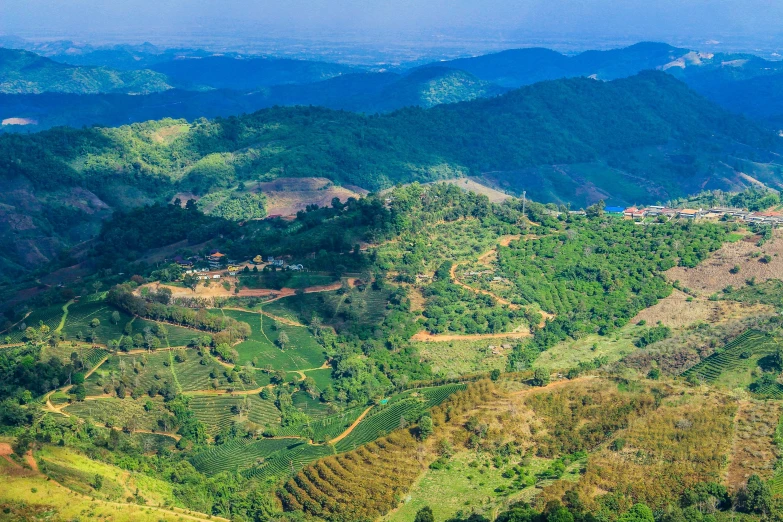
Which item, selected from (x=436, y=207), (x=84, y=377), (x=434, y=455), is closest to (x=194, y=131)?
(x=436, y=207)

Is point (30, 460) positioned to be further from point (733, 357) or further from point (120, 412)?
point (733, 357)

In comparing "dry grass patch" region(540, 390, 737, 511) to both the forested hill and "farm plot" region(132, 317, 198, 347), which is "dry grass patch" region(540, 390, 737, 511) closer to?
"farm plot" region(132, 317, 198, 347)

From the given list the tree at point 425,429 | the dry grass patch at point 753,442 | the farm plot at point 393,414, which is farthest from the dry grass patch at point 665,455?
the farm plot at point 393,414

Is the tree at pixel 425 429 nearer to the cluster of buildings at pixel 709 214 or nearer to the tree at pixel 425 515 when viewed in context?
the tree at pixel 425 515

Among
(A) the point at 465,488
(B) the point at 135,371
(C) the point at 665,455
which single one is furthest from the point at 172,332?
(C) the point at 665,455

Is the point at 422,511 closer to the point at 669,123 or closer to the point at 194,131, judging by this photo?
the point at 194,131
